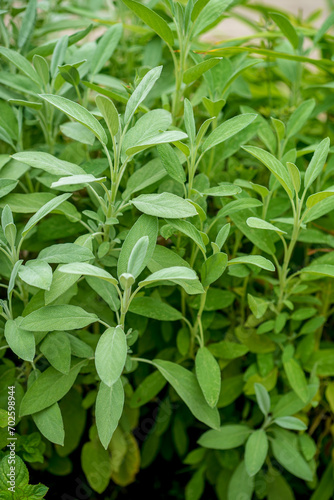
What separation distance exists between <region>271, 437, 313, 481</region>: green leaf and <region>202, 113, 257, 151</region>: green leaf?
1.13 ft

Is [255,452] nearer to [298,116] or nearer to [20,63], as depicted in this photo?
[298,116]

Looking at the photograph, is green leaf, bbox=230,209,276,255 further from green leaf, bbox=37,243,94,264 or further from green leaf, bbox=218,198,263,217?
green leaf, bbox=37,243,94,264

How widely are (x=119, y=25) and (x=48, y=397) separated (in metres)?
0.44

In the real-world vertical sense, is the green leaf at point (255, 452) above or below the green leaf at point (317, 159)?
below

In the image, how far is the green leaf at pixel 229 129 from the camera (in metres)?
0.43

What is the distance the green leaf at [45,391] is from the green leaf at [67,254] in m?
0.11

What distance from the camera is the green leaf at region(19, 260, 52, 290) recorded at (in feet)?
1.21

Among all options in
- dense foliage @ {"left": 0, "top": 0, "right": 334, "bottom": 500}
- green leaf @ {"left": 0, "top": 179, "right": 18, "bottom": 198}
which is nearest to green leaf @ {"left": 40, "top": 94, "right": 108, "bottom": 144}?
dense foliage @ {"left": 0, "top": 0, "right": 334, "bottom": 500}

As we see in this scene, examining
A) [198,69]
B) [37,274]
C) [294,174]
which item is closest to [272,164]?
[294,174]

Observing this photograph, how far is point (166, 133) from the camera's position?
38 cm

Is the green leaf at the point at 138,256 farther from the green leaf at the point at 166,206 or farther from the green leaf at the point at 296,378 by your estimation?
the green leaf at the point at 296,378

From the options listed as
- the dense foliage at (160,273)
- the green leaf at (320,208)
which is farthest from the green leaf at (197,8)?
the green leaf at (320,208)

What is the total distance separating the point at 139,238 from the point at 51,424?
19 centimetres

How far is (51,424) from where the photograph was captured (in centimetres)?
42
